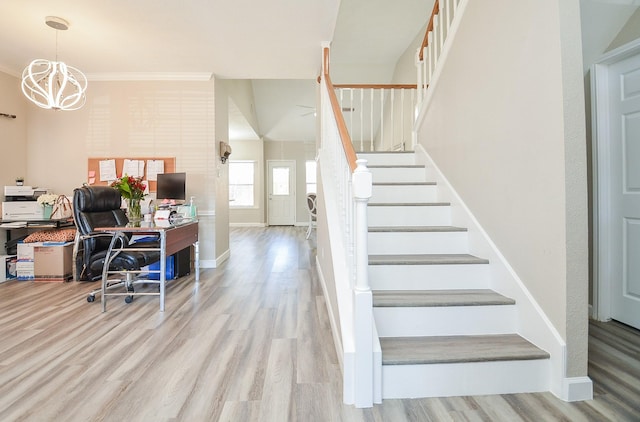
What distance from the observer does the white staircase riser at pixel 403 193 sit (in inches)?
113

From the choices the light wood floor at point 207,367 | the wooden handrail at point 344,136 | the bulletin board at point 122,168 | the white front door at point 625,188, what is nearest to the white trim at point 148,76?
the bulletin board at point 122,168

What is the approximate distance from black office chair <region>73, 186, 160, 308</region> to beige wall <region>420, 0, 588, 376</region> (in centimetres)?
296

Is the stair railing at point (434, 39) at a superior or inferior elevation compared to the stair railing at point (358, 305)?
superior

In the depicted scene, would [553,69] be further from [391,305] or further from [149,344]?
[149,344]

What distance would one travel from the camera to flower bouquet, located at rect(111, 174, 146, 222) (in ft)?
10.1

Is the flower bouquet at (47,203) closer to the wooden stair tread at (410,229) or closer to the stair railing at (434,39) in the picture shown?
the wooden stair tread at (410,229)

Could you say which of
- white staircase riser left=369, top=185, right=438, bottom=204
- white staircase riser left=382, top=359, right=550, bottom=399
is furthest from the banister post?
white staircase riser left=369, top=185, right=438, bottom=204

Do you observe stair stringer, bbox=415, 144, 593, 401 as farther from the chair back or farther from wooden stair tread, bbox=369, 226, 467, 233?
the chair back

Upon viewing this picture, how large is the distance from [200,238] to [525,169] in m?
3.94

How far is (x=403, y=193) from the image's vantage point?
2.89 metres

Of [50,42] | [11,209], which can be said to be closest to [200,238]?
[11,209]

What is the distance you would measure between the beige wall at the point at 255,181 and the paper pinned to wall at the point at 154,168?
18.1 ft

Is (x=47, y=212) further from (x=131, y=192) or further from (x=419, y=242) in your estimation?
(x=419, y=242)

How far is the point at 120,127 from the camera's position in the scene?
172 inches
